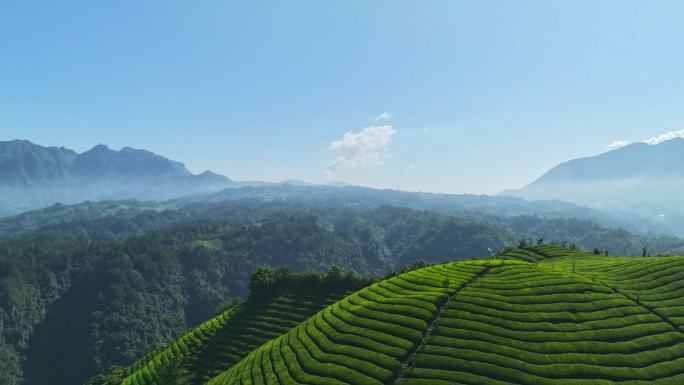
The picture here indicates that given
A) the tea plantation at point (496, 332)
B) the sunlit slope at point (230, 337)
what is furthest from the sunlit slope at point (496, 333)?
the sunlit slope at point (230, 337)

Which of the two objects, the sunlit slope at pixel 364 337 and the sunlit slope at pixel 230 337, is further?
the sunlit slope at pixel 230 337

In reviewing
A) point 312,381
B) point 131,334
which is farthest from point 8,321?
point 312,381

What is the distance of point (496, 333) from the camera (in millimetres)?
41594

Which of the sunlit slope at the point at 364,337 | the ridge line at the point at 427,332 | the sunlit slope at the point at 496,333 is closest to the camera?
the sunlit slope at the point at 496,333

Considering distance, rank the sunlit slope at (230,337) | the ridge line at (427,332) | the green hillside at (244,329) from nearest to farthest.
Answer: the ridge line at (427,332)
the sunlit slope at (230,337)
the green hillside at (244,329)

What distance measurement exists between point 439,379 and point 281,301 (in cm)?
5768

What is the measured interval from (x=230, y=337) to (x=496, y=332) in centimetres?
5299

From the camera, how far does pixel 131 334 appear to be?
183m

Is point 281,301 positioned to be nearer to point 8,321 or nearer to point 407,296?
point 407,296

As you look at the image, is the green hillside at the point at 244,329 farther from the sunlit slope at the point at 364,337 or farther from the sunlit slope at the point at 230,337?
the sunlit slope at the point at 364,337

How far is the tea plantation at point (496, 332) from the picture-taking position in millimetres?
36906

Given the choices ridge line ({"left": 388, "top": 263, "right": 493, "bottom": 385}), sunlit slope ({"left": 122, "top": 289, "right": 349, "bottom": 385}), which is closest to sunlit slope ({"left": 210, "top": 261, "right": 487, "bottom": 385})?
ridge line ({"left": 388, "top": 263, "right": 493, "bottom": 385})

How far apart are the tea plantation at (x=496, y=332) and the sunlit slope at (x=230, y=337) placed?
1501 centimetres

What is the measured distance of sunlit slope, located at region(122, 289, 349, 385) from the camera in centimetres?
7038
